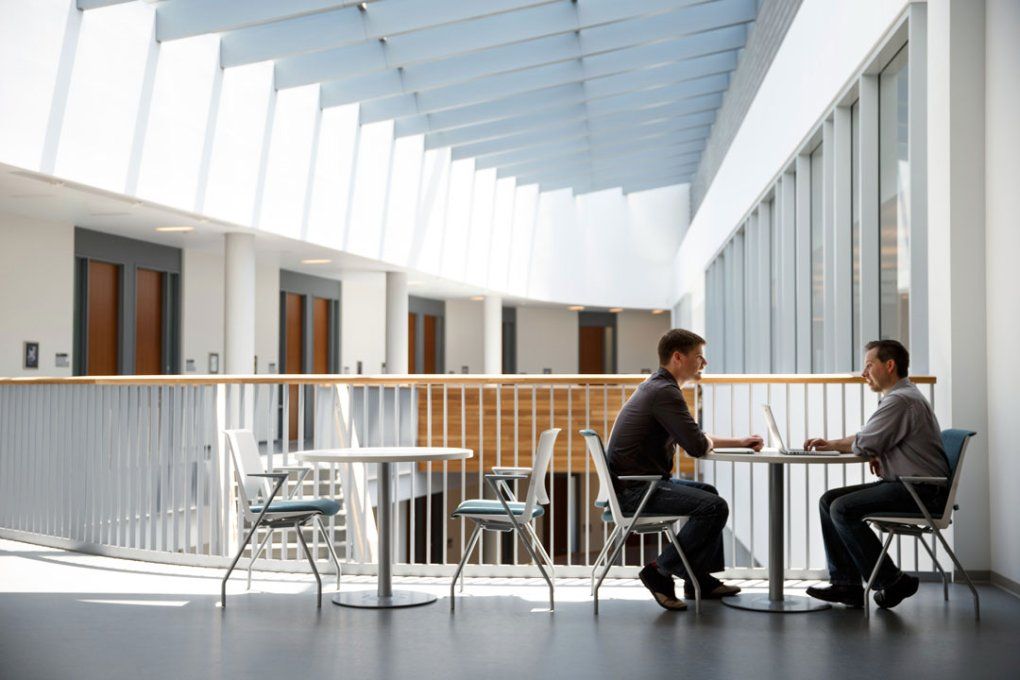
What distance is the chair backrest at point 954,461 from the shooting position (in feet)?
15.5

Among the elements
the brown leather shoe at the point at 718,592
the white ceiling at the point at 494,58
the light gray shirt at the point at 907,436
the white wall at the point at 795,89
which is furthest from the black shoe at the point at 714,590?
the white ceiling at the point at 494,58

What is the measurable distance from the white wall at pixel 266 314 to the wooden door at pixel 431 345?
7392 mm

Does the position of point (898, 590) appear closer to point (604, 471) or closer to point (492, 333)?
point (604, 471)

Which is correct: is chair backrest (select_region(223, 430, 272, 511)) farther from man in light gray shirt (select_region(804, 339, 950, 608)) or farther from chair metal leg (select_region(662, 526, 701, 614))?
man in light gray shirt (select_region(804, 339, 950, 608))

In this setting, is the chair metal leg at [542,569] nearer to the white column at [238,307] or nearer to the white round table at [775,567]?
the white round table at [775,567]

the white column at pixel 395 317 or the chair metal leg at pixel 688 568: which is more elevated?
the white column at pixel 395 317

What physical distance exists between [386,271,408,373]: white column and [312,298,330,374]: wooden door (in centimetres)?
159

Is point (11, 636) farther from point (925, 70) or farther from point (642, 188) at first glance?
point (642, 188)

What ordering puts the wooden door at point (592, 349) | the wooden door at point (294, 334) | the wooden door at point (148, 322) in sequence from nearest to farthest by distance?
the wooden door at point (148, 322) < the wooden door at point (294, 334) < the wooden door at point (592, 349)

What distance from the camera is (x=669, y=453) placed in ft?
17.0

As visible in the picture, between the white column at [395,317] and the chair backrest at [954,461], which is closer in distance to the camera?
the chair backrest at [954,461]

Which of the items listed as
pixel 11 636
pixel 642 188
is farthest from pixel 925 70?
pixel 642 188

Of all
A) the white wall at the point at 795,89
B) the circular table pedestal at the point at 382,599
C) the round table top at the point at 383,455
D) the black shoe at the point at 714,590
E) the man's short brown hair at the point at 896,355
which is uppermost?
the white wall at the point at 795,89

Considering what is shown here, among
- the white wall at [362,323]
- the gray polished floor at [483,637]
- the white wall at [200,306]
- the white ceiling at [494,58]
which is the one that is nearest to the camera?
the gray polished floor at [483,637]
